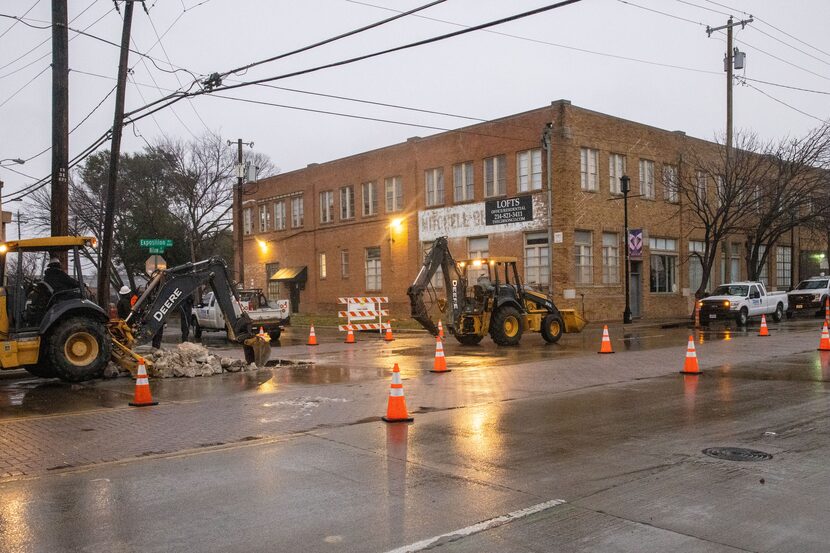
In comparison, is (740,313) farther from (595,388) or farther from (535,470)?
(535,470)

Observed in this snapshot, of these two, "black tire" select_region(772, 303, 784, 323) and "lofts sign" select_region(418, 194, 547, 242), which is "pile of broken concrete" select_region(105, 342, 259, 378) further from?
"black tire" select_region(772, 303, 784, 323)

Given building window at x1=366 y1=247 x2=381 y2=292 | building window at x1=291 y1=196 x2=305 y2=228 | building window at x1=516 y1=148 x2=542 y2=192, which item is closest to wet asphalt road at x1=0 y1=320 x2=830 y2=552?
building window at x1=516 y1=148 x2=542 y2=192

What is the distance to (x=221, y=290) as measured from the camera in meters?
16.3

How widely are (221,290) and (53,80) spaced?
612 cm

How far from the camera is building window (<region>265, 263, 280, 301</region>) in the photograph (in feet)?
159

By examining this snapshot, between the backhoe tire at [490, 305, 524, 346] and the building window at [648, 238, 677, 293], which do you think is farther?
the building window at [648, 238, 677, 293]

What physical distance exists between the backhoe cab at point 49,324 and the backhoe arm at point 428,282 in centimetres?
879

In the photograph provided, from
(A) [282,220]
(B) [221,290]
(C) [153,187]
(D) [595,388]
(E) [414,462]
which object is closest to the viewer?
(E) [414,462]

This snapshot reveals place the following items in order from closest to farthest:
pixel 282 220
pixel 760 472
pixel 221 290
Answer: pixel 760 472, pixel 221 290, pixel 282 220

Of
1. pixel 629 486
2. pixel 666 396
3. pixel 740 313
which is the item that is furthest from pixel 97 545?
pixel 740 313

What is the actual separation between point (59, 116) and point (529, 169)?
20976 mm

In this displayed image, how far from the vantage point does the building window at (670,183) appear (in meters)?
36.4

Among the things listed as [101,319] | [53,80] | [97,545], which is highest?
[53,80]

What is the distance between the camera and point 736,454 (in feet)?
25.0
